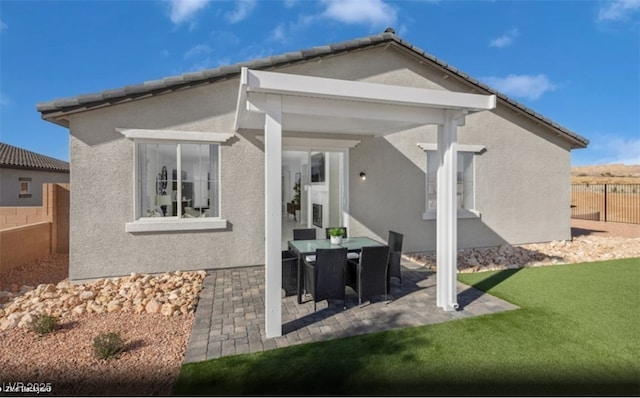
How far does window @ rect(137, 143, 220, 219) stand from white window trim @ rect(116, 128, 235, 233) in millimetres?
119

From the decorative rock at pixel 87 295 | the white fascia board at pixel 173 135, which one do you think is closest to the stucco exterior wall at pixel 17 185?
the white fascia board at pixel 173 135

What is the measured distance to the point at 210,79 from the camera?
342 inches

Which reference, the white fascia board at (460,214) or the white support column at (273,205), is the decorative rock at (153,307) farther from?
the white fascia board at (460,214)

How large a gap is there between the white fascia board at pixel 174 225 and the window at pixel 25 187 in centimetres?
2034

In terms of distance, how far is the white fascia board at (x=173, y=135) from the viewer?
8.27m

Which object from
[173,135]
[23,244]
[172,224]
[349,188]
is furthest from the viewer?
[349,188]

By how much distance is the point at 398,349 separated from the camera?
183 inches

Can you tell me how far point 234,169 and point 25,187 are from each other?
73.4 ft

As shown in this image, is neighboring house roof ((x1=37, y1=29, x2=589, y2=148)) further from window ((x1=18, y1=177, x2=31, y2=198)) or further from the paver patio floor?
window ((x1=18, y1=177, x2=31, y2=198))

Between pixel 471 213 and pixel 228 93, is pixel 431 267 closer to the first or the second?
pixel 471 213

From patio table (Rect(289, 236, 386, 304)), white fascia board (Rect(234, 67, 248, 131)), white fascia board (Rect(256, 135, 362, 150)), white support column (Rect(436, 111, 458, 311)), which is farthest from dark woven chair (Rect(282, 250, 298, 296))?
white fascia board (Rect(256, 135, 362, 150))

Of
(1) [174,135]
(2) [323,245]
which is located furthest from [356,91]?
(1) [174,135]

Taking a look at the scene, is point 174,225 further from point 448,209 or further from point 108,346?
point 448,209

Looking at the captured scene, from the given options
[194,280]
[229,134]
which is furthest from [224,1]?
[194,280]
